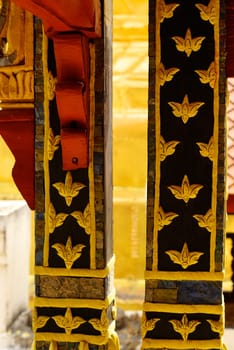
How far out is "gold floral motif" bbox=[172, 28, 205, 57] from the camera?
142cm

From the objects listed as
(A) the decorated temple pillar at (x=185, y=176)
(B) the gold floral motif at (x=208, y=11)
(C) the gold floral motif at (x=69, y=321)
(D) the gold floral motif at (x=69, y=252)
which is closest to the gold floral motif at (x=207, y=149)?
(A) the decorated temple pillar at (x=185, y=176)

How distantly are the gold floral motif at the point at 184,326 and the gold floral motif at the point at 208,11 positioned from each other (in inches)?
30.5

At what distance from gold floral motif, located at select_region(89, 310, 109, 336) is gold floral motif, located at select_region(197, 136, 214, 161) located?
1.64 feet

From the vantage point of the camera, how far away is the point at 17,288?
9.22ft

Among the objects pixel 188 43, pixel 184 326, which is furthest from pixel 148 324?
pixel 188 43

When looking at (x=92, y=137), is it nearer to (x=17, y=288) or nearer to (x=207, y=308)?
(x=207, y=308)

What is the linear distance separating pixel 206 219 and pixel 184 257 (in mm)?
116

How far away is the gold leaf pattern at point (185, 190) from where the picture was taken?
1450 millimetres

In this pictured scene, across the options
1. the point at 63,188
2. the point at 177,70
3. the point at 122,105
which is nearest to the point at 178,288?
the point at 63,188

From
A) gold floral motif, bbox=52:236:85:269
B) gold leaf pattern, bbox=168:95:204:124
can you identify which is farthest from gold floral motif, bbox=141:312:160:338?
gold leaf pattern, bbox=168:95:204:124

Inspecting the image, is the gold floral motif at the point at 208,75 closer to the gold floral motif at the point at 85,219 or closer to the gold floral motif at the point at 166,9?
the gold floral motif at the point at 166,9

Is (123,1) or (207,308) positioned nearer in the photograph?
(207,308)

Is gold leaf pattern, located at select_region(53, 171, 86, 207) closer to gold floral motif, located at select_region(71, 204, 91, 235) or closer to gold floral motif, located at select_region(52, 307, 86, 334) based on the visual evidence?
gold floral motif, located at select_region(71, 204, 91, 235)

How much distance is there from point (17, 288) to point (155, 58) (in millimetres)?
1729
